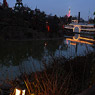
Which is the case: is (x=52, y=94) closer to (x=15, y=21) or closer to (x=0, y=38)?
(x=0, y=38)

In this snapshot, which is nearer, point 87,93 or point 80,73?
point 87,93

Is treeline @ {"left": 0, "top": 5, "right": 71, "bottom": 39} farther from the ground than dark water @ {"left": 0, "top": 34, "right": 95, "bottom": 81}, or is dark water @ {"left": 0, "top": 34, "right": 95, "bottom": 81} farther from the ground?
treeline @ {"left": 0, "top": 5, "right": 71, "bottom": 39}

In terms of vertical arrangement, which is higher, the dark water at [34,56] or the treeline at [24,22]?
the treeline at [24,22]

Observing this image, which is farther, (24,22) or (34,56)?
(24,22)

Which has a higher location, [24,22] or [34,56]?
[24,22]

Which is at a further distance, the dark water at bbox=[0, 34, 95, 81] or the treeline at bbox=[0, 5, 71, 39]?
the treeline at bbox=[0, 5, 71, 39]

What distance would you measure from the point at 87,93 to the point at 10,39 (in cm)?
1422

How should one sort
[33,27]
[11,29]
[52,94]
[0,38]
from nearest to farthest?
[52,94] → [0,38] → [11,29] → [33,27]

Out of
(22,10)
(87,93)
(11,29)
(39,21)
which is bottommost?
(87,93)

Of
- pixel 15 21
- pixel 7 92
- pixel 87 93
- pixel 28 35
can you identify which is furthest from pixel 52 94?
pixel 15 21

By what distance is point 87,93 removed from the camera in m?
1.34

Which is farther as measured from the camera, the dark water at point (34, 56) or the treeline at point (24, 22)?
the treeline at point (24, 22)

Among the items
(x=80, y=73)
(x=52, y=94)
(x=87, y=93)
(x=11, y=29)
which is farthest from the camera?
(x=11, y=29)

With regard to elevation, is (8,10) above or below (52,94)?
above
